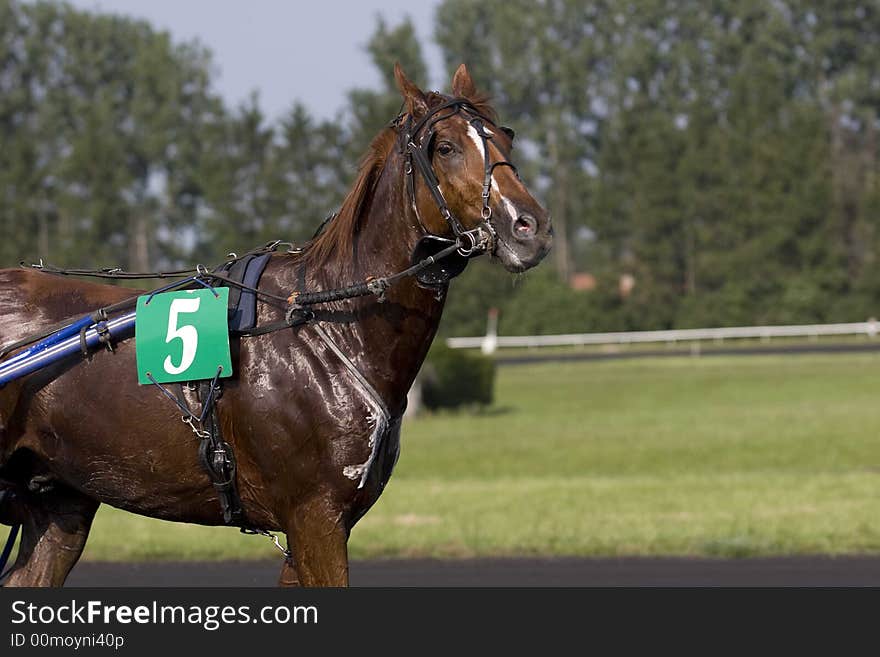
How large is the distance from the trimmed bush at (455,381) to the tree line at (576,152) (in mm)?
8668

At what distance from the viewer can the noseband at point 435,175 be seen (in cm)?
425

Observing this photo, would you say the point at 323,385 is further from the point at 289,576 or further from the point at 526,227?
the point at 526,227

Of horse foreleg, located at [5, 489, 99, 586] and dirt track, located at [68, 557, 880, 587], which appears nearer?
horse foreleg, located at [5, 489, 99, 586]

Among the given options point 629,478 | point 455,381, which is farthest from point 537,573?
point 455,381

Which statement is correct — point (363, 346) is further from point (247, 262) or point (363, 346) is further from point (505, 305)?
point (505, 305)

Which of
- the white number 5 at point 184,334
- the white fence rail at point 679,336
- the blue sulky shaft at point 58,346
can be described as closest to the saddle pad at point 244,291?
the white number 5 at point 184,334

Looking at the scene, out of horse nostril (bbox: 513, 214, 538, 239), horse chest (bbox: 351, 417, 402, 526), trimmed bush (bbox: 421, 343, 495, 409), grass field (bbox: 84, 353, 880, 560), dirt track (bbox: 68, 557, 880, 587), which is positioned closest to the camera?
Result: horse nostril (bbox: 513, 214, 538, 239)

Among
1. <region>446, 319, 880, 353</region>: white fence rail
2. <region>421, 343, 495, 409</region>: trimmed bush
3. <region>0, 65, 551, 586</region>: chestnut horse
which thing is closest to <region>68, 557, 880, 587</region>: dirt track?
<region>0, 65, 551, 586</region>: chestnut horse

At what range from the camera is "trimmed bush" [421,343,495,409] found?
24875 millimetres

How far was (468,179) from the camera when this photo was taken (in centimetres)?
429

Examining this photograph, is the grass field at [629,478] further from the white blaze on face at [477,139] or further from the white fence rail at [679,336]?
the white fence rail at [679,336]

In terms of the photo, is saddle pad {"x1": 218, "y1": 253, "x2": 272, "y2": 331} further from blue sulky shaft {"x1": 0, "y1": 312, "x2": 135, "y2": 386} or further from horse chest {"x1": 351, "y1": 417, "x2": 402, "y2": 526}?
horse chest {"x1": 351, "y1": 417, "x2": 402, "y2": 526}
